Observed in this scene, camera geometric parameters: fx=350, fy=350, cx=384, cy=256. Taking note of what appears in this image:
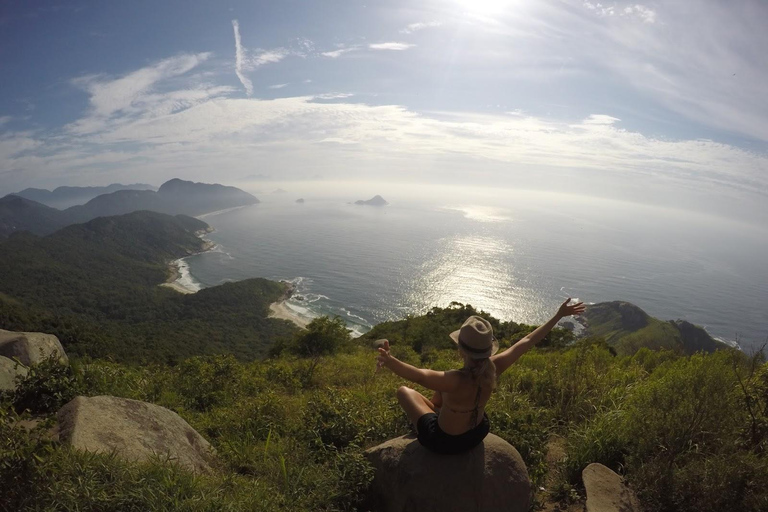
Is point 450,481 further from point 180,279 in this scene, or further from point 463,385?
point 180,279

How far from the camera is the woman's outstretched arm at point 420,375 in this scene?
3.19 m

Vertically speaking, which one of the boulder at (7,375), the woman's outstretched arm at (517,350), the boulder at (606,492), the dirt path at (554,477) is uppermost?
the woman's outstretched arm at (517,350)

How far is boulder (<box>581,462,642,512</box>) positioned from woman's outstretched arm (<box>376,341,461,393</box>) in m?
1.97

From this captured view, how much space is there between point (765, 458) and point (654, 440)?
0.88 meters

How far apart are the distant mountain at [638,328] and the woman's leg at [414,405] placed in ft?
205

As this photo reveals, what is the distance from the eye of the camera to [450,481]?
3.44m

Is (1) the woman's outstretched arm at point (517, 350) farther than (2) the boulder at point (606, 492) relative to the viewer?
Yes

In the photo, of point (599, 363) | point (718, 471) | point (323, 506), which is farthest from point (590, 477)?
point (599, 363)

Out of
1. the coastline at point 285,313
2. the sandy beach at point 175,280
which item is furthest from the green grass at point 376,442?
the sandy beach at point 175,280

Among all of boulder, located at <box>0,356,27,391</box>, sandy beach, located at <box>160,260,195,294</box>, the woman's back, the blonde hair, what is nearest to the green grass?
boulder, located at <box>0,356,27,391</box>

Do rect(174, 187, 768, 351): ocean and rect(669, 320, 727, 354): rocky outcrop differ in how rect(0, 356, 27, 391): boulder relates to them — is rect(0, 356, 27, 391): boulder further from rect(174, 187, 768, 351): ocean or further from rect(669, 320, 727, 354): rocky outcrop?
rect(669, 320, 727, 354): rocky outcrop

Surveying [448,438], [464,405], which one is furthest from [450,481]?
[464,405]

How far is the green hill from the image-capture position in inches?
1594

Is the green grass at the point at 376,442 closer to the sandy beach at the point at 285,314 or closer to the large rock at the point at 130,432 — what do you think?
the large rock at the point at 130,432
